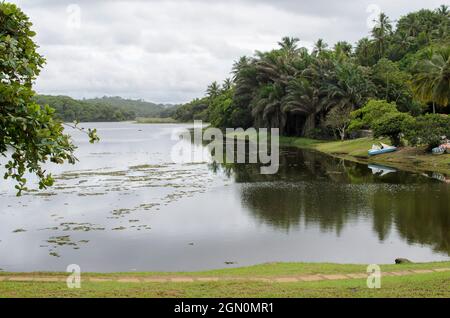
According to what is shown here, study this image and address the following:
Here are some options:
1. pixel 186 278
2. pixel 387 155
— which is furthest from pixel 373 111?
pixel 186 278

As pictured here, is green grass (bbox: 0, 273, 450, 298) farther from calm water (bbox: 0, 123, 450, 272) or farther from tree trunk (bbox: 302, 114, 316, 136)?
tree trunk (bbox: 302, 114, 316, 136)

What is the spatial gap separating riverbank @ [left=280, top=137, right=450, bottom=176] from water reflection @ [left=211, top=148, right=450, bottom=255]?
2630 mm

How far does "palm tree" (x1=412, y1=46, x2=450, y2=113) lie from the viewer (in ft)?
145

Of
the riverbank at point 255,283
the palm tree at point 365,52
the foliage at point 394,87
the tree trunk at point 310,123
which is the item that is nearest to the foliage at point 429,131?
the foliage at point 394,87

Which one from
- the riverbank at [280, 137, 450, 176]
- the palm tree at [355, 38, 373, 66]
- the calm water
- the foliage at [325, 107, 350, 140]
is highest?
the palm tree at [355, 38, 373, 66]

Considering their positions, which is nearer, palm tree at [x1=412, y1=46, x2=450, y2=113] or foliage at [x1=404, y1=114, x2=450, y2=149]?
foliage at [x1=404, y1=114, x2=450, y2=149]

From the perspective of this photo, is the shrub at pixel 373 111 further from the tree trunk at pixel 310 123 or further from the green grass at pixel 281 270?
the green grass at pixel 281 270

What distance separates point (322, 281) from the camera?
10.2m

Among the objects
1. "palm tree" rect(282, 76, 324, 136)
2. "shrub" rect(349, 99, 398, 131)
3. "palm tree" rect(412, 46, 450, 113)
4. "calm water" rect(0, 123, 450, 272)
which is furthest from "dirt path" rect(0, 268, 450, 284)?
"palm tree" rect(282, 76, 324, 136)

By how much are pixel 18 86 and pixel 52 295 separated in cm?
335

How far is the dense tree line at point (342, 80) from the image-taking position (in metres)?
49.2

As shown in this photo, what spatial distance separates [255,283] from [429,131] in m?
33.3

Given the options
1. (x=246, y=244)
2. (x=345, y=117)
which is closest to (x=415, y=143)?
(x=345, y=117)
